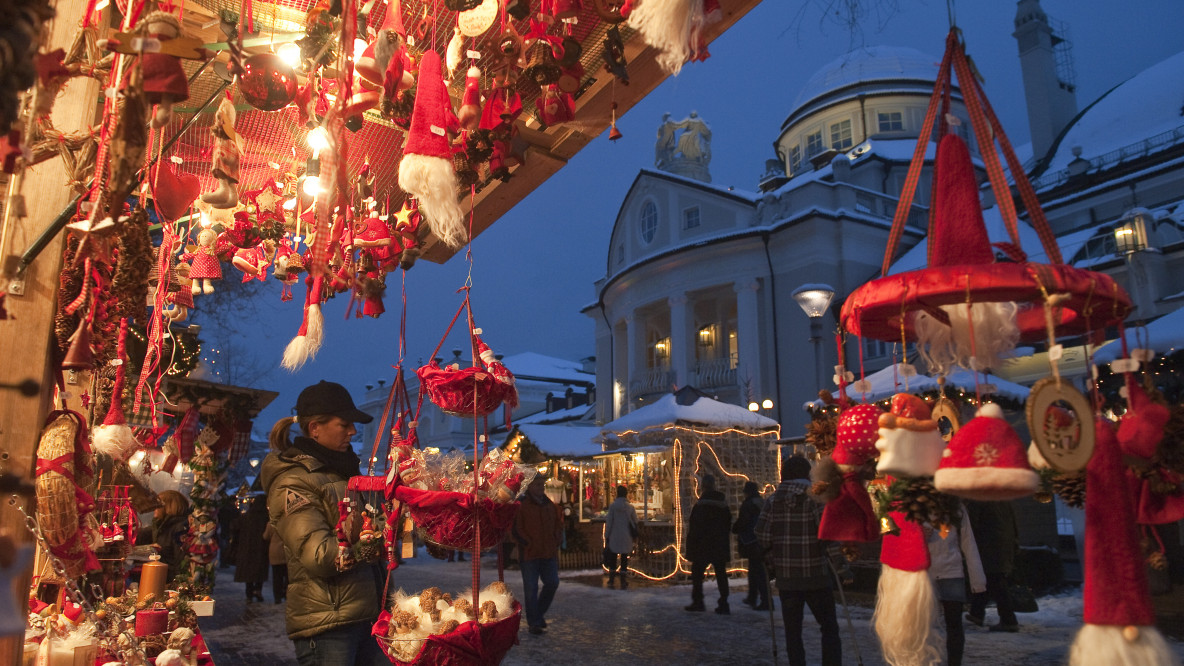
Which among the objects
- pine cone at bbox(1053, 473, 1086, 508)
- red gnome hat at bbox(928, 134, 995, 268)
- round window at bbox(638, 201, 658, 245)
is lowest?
pine cone at bbox(1053, 473, 1086, 508)

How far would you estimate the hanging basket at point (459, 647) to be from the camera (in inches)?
111

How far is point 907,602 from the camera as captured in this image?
6.74 ft

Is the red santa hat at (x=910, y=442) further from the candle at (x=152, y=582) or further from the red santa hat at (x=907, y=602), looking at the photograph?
the candle at (x=152, y=582)

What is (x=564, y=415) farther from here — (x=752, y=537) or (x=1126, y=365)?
(x=1126, y=365)

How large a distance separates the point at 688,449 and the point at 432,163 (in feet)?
42.6

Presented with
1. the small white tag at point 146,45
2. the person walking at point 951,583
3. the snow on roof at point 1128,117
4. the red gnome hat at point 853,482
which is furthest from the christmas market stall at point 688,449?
the snow on roof at point 1128,117

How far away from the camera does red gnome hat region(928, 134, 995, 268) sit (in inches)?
75.4

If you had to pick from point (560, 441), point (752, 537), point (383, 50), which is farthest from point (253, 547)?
point (383, 50)

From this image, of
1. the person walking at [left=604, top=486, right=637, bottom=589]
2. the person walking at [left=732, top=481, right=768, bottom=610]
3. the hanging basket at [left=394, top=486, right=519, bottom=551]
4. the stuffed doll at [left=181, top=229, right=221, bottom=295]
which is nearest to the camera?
the hanging basket at [left=394, top=486, right=519, bottom=551]

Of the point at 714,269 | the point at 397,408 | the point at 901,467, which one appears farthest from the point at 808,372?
the point at 901,467

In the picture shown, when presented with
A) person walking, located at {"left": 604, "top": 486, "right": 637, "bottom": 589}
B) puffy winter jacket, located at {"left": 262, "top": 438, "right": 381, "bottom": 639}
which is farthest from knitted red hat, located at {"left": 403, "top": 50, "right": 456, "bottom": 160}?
person walking, located at {"left": 604, "top": 486, "right": 637, "bottom": 589}

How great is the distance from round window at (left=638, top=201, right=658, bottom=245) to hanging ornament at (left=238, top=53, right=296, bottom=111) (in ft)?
79.1

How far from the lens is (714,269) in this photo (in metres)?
24.7

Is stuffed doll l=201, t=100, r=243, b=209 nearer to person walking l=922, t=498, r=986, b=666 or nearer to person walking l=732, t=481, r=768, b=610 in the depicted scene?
person walking l=922, t=498, r=986, b=666
